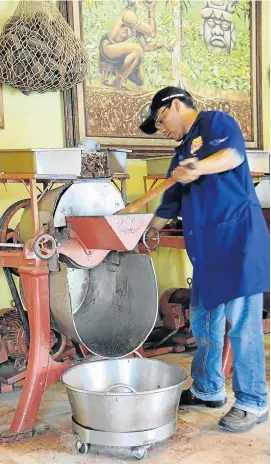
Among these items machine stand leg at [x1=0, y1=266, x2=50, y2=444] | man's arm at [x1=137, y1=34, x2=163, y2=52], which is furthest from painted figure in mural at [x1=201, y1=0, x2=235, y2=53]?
machine stand leg at [x1=0, y1=266, x2=50, y2=444]

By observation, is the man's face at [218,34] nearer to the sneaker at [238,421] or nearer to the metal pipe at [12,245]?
the metal pipe at [12,245]

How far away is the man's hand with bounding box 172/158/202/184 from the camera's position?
253cm

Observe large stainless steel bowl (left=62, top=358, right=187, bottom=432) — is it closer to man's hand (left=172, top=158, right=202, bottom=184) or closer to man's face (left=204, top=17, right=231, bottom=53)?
man's hand (left=172, top=158, right=202, bottom=184)

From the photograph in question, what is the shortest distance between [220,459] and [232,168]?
1.22m

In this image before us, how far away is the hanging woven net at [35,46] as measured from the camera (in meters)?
3.43

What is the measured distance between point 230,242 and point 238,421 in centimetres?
80

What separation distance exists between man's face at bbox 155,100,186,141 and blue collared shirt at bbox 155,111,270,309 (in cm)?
12

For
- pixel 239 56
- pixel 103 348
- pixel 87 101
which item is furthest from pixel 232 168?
pixel 239 56

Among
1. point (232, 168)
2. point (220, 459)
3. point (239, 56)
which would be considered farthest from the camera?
point (239, 56)

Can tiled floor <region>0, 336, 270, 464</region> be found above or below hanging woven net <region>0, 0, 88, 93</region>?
below

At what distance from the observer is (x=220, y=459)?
93.2 inches

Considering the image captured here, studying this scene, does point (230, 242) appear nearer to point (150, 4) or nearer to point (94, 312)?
point (94, 312)

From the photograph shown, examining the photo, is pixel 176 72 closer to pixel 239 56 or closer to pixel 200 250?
pixel 239 56

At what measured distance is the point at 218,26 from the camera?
4773 millimetres
